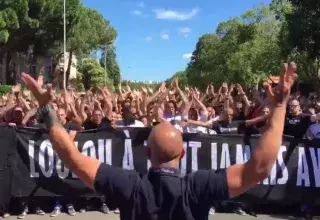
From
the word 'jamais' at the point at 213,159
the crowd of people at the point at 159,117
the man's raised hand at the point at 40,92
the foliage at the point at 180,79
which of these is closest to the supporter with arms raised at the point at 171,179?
the man's raised hand at the point at 40,92

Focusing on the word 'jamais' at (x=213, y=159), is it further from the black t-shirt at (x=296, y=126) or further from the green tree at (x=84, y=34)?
the green tree at (x=84, y=34)

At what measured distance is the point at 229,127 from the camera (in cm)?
875

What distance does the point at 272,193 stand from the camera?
7980 millimetres

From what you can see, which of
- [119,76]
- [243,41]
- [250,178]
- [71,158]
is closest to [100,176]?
[71,158]

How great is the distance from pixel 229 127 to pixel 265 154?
6236 mm

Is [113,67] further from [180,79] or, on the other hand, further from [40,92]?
[40,92]

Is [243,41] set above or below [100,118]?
above

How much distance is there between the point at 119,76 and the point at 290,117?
333 ft

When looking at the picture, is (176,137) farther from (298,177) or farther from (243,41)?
(243,41)

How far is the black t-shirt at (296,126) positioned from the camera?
8.35 meters

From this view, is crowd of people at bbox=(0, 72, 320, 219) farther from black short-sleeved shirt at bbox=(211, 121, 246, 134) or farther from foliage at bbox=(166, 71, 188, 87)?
foliage at bbox=(166, 71, 188, 87)

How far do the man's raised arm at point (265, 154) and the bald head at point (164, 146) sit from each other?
27 cm

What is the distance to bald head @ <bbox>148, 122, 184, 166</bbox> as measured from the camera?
253 centimetres

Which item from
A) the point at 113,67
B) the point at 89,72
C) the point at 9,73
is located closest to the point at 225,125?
the point at 9,73
